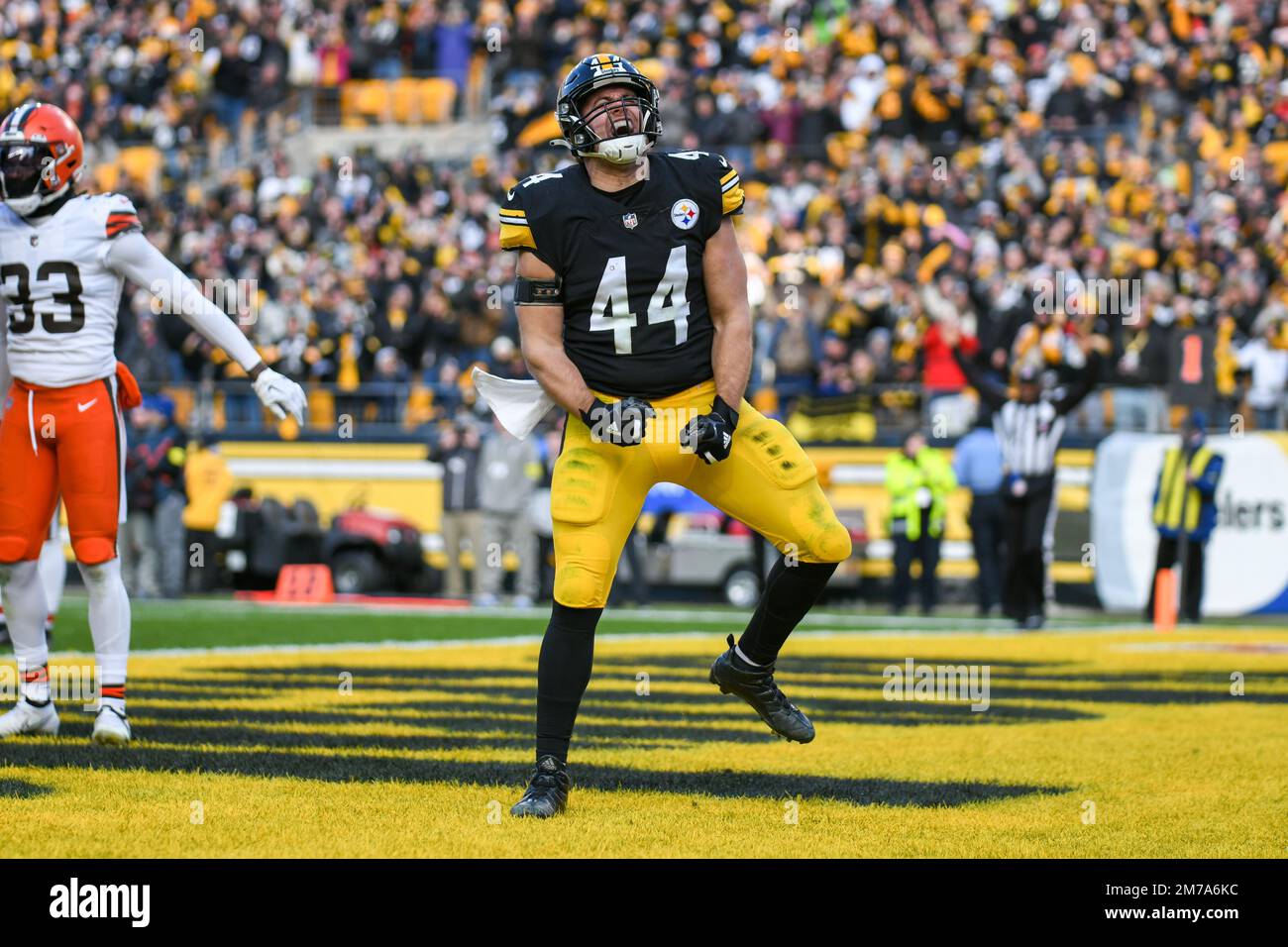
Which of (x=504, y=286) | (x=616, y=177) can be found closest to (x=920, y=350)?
(x=504, y=286)

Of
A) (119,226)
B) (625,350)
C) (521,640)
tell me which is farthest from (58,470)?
(521,640)

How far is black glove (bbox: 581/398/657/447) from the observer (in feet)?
17.6

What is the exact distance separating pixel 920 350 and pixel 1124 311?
1.89 meters

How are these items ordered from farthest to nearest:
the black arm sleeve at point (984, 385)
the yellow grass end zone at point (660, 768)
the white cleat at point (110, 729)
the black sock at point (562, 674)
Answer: the black arm sleeve at point (984, 385)
the white cleat at point (110, 729)
the black sock at point (562, 674)
the yellow grass end zone at point (660, 768)

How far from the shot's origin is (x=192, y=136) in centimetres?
2709

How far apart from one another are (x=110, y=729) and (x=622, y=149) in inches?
108

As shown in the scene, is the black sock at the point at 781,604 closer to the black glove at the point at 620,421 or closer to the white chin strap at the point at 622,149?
the black glove at the point at 620,421

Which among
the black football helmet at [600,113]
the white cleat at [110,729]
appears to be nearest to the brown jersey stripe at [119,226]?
the white cleat at [110,729]

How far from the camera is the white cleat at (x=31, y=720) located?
6797 mm

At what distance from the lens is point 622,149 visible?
538 centimetres

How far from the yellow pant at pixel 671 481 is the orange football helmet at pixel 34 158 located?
7.57 feet

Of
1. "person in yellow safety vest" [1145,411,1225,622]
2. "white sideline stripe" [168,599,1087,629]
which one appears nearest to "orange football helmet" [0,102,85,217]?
"white sideline stripe" [168,599,1087,629]

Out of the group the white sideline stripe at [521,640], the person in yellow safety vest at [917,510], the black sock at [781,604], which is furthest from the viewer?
the person in yellow safety vest at [917,510]

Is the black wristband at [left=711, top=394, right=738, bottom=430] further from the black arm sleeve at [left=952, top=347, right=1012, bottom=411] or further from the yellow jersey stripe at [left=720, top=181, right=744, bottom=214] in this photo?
the black arm sleeve at [left=952, top=347, right=1012, bottom=411]
